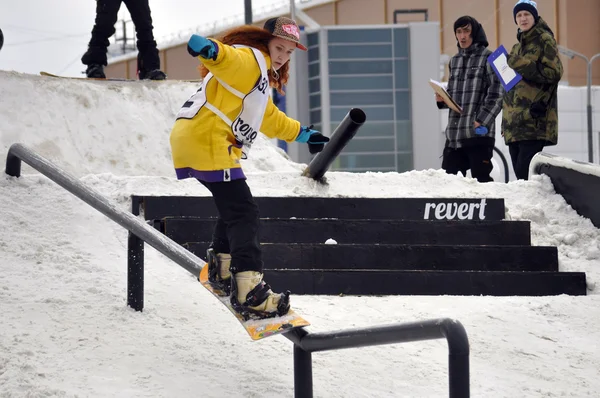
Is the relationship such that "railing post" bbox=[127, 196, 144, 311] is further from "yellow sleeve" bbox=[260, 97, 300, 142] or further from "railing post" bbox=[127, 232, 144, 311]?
"yellow sleeve" bbox=[260, 97, 300, 142]

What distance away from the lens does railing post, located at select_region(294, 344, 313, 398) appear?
14.7 ft

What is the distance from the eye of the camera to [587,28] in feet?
121

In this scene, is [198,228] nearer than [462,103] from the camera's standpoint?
Yes

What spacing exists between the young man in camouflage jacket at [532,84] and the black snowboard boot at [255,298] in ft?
15.2

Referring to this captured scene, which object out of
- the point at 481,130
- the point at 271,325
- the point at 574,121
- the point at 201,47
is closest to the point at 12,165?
the point at 201,47

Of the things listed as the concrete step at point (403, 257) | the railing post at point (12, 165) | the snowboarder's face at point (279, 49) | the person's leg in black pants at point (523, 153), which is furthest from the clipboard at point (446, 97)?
the snowboarder's face at point (279, 49)

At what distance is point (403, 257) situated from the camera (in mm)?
7051

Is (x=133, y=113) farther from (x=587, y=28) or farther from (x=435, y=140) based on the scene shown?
(x=587, y=28)

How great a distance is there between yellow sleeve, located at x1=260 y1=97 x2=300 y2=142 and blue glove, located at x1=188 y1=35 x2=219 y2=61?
34.5 inches

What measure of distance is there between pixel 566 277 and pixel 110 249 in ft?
10.9

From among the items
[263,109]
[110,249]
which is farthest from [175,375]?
[110,249]

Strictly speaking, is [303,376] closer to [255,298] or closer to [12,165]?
[255,298]

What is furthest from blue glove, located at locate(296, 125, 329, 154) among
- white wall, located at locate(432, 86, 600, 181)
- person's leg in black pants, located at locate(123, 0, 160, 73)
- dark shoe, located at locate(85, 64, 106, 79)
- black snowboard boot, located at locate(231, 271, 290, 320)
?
white wall, located at locate(432, 86, 600, 181)

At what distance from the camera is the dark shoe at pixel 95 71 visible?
33.1 ft
